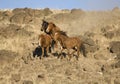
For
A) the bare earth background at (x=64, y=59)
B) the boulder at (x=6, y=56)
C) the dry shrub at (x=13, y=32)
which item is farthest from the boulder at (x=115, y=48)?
the dry shrub at (x=13, y=32)

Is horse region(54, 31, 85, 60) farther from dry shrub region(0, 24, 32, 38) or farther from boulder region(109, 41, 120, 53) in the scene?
dry shrub region(0, 24, 32, 38)

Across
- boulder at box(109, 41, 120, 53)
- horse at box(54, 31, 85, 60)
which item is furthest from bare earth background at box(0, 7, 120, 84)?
horse at box(54, 31, 85, 60)

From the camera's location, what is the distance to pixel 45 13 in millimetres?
38281

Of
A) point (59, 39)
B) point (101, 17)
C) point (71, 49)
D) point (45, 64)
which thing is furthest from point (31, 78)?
point (101, 17)

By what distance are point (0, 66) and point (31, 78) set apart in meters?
3.32

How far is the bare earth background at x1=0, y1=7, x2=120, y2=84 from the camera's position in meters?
17.8

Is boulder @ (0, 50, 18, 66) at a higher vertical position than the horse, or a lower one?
lower

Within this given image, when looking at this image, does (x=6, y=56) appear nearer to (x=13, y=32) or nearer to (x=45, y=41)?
(x=45, y=41)

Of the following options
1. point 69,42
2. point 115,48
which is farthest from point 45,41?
point 115,48

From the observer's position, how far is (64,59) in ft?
69.7

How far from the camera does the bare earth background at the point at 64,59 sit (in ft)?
58.5

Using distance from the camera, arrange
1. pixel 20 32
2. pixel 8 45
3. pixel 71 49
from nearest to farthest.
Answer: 1. pixel 71 49
2. pixel 8 45
3. pixel 20 32

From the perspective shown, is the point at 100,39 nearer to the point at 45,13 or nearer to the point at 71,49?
the point at 71,49

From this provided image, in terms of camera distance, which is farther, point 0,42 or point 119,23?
point 119,23
